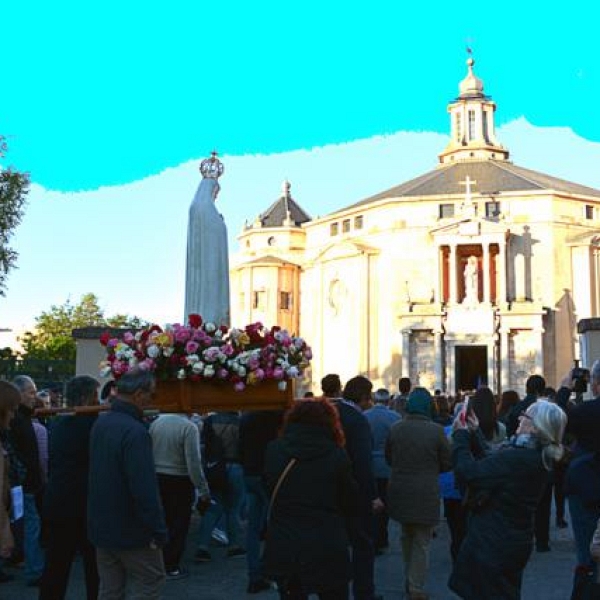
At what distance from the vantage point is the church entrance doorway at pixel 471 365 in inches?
1850

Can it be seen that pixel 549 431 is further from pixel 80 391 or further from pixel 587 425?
pixel 80 391

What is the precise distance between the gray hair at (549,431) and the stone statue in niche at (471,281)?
41.4 m

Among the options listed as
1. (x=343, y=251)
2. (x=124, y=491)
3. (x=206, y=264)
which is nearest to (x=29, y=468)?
(x=124, y=491)

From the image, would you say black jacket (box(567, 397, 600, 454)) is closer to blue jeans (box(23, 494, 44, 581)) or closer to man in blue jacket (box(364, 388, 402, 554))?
man in blue jacket (box(364, 388, 402, 554))

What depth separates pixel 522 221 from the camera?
4797 centimetres

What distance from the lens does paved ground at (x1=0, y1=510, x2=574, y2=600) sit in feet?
26.3

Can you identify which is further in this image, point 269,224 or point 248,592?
point 269,224

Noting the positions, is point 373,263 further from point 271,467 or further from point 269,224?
point 271,467

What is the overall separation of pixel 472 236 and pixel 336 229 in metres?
11.3

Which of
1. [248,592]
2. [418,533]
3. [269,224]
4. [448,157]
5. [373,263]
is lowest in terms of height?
[248,592]

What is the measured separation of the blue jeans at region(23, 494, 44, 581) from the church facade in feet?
125

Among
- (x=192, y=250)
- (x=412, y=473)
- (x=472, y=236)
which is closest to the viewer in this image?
(x=412, y=473)

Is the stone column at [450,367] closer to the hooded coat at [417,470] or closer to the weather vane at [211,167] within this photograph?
the weather vane at [211,167]

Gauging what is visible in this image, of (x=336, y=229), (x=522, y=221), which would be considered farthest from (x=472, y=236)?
(x=336, y=229)
